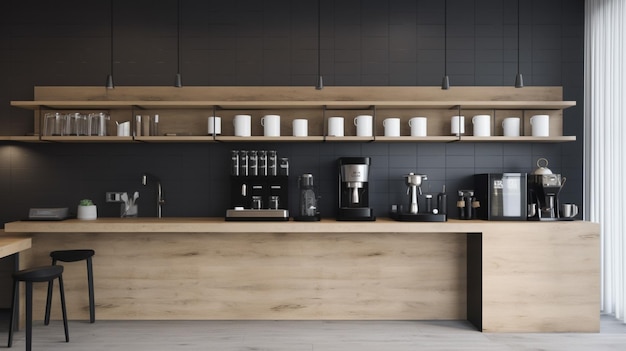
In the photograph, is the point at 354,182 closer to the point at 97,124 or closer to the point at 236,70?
the point at 236,70

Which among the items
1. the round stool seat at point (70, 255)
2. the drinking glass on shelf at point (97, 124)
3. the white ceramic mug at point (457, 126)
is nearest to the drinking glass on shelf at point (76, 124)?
the drinking glass on shelf at point (97, 124)

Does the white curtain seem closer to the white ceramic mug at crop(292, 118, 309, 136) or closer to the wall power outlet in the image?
the white ceramic mug at crop(292, 118, 309, 136)

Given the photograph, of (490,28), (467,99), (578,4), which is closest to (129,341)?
(467,99)

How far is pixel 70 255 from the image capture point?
3881mm

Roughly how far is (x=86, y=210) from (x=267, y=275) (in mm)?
1572

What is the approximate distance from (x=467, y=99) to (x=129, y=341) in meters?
3.32

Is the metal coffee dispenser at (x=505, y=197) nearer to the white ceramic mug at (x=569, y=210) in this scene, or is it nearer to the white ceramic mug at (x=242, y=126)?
the white ceramic mug at (x=569, y=210)

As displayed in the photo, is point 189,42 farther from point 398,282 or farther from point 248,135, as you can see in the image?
point 398,282

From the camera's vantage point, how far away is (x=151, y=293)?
13.8 feet

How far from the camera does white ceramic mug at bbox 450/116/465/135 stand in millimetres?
4238

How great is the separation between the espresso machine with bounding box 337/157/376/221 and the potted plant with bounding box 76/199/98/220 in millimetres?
2018

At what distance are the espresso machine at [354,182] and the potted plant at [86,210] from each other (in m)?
2.02

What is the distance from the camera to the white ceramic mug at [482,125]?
4.29 metres

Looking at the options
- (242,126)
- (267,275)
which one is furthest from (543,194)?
(242,126)
